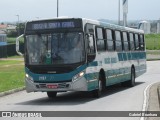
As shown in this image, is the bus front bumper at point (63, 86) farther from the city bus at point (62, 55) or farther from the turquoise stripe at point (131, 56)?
the turquoise stripe at point (131, 56)

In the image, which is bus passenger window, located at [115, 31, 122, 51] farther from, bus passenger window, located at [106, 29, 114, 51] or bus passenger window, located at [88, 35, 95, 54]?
bus passenger window, located at [88, 35, 95, 54]

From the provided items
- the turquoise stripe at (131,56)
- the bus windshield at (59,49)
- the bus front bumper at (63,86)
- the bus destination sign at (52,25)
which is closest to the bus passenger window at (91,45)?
the bus windshield at (59,49)

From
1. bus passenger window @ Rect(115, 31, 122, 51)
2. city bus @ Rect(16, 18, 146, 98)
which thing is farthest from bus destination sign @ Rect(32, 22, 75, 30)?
bus passenger window @ Rect(115, 31, 122, 51)

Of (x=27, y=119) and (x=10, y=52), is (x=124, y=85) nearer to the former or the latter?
(x=27, y=119)

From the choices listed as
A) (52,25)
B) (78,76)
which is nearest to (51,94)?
(78,76)

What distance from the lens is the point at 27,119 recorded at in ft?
43.3

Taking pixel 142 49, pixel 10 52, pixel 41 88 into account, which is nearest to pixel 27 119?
pixel 41 88

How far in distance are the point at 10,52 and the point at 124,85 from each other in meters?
63.6

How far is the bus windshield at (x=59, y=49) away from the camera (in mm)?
18266

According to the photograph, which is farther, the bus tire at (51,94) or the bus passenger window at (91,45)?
the bus tire at (51,94)

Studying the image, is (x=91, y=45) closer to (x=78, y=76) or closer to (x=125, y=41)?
(x=78, y=76)

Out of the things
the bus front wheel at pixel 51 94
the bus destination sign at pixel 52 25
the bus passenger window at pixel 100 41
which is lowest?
the bus front wheel at pixel 51 94

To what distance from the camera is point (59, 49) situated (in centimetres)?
1830

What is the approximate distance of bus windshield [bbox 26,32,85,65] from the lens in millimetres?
18266
